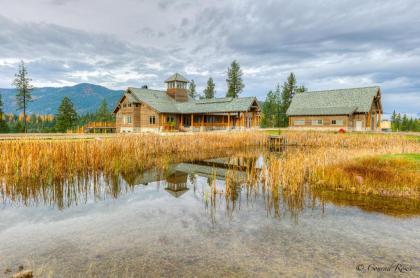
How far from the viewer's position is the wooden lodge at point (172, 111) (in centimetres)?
4134

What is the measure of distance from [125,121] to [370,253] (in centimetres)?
4373

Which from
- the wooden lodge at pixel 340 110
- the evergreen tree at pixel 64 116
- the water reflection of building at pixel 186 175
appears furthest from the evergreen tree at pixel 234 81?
the water reflection of building at pixel 186 175

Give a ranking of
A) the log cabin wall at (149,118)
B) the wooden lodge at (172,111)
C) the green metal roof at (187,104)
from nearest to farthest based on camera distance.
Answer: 1. the green metal roof at (187,104)
2. the wooden lodge at (172,111)
3. the log cabin wall at (149,118)

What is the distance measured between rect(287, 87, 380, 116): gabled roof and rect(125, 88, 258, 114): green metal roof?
52.4 ft

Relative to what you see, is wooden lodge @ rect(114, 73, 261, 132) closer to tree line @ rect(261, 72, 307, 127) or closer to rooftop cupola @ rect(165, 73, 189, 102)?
rooftop cupola @ rect(165, 73, 189, 102)

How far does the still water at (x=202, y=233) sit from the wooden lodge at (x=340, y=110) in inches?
1577

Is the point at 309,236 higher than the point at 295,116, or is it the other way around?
the point at 295,116

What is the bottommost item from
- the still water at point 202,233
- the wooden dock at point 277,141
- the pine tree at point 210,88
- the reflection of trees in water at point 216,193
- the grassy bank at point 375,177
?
the still water at point 202,233

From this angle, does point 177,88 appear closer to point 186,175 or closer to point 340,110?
point 340,110

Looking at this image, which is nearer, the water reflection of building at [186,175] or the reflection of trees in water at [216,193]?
the reflection of trees in water at [216,193]

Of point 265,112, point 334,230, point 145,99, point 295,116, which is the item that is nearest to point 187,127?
point 145,99

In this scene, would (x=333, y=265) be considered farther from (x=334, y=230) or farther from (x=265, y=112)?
(x=265, y=112)

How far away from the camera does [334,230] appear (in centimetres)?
748

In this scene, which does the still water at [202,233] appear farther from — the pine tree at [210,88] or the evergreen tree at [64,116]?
the pine tree at [210,88]
